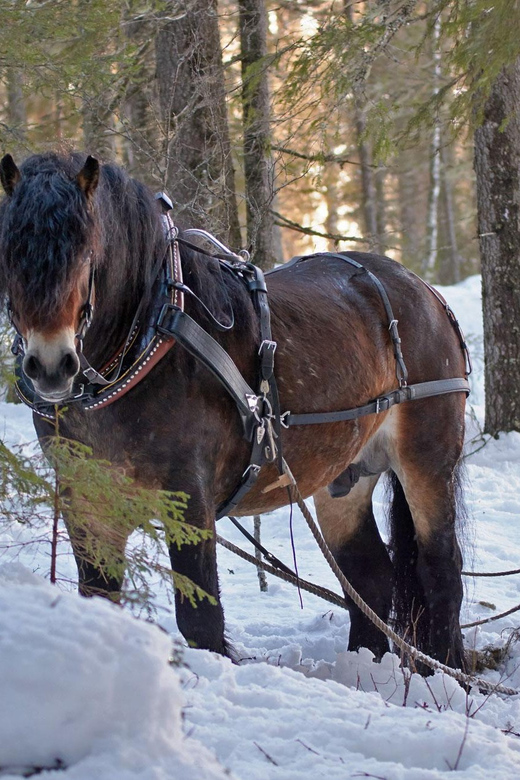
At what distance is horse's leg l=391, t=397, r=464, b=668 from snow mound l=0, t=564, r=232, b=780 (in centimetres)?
259

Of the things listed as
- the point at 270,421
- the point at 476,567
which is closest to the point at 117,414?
the point at 270,421

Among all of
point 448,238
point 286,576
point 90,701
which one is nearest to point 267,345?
point 286,576

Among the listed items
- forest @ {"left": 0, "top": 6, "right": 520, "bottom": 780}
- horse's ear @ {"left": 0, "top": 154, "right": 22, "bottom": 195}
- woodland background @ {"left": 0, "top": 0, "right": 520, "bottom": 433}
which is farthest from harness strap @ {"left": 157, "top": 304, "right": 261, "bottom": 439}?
woodland background @ {"left": 0, "top": 0, "right": 520, "bottom": 433}

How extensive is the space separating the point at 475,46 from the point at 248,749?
13.3ft

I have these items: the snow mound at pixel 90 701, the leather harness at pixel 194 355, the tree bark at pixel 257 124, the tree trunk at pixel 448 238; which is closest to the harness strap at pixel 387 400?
the leather harness at pixel 194 355

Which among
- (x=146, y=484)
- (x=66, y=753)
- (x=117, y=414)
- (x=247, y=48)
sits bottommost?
(x=66, y=753)

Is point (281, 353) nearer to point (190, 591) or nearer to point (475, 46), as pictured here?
point (190, 591)

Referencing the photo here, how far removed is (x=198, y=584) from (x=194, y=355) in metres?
0.79

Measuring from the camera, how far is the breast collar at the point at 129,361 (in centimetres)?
283

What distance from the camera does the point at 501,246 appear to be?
7184mm

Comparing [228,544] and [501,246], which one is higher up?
[501,246]

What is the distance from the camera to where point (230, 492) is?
3301mm

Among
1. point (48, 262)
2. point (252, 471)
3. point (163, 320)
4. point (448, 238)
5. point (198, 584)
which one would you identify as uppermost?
point (448, 238)

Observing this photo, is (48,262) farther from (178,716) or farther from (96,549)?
(178,716)
